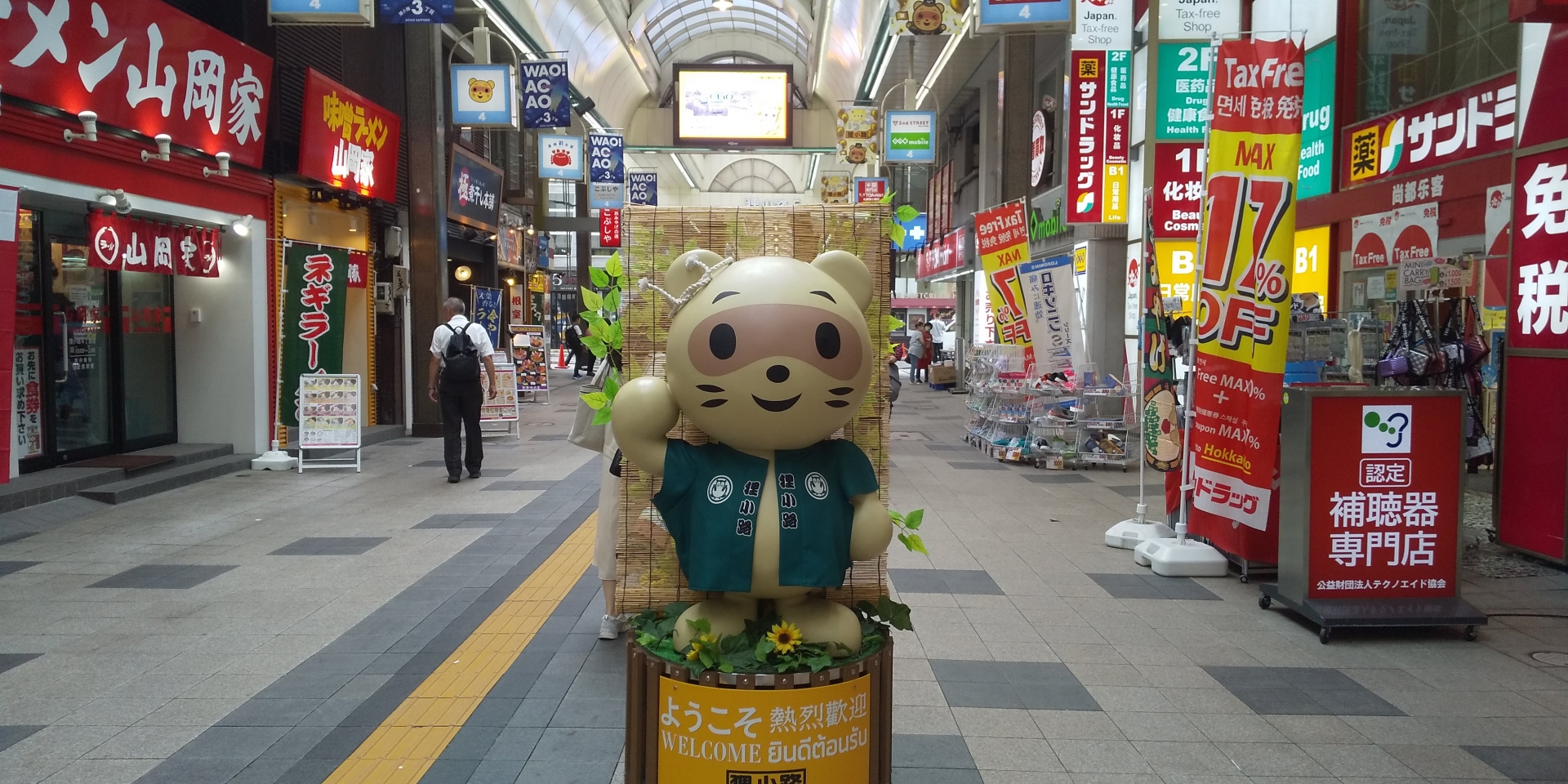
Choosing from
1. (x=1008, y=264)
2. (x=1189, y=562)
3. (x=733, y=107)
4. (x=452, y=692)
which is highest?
(x=733, y=107)

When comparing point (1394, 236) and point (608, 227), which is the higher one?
point (608, 227)

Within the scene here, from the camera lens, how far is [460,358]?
941cm

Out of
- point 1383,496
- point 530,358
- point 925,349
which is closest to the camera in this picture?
point 1383,496

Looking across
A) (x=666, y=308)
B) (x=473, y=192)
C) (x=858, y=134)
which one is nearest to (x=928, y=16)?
(x=858, y=134)

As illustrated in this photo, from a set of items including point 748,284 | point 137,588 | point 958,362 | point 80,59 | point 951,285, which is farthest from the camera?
point 951,285

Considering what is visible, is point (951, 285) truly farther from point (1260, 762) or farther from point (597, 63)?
point (1260, 762)

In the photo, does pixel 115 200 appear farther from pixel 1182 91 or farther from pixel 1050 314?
pixel 1182 91

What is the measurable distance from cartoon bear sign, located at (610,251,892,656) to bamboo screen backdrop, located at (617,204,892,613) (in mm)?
294

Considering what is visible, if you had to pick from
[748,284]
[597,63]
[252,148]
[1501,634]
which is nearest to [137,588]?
[748,284]

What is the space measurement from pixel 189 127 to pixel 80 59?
1464 mm

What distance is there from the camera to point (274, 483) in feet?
31.6

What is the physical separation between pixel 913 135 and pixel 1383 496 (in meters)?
13.8

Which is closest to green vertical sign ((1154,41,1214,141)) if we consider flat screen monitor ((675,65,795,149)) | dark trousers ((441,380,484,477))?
dark trousers ((441,380,484,477))

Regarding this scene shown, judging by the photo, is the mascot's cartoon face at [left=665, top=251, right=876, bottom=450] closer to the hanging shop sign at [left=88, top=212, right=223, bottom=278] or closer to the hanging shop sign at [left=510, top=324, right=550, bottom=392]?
the hanging shop sign at [left=88, top=212, right=223, bottom=278]
